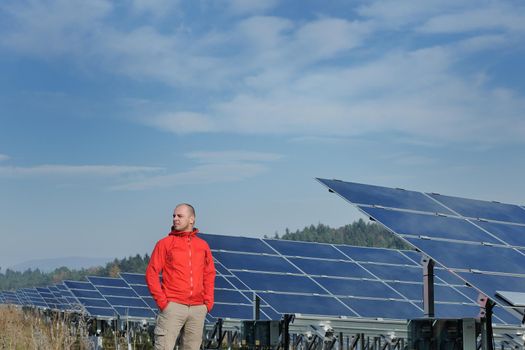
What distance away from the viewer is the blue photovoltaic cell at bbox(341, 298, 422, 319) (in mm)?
16828

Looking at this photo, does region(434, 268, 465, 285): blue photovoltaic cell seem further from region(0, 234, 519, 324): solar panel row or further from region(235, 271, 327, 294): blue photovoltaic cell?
region(235, 271, 327, 294): blue photovoltaic cell

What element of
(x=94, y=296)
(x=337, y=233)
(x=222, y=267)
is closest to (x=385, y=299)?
(x=222, y=267)

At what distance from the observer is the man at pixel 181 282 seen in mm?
9547

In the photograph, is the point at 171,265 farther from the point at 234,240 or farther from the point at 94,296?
the point at 94,296

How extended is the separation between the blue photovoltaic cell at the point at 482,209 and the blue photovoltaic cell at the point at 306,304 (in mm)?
3082

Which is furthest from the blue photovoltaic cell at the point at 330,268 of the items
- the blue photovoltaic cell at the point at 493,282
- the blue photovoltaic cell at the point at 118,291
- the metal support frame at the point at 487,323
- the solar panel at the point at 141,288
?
the blue photovoltaic cell at the point at 118,291

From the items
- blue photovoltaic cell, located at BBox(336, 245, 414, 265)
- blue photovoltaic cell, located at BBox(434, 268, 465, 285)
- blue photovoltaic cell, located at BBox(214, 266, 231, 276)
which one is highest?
blue photovoltaic cell, located at BBox(336, 245, 414, 265)

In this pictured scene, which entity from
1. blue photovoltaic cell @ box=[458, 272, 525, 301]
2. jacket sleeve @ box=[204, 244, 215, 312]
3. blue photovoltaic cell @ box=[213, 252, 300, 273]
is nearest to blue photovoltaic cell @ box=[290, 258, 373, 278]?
blue photovoltaic cell @ box=[213, 252, 300, 273]

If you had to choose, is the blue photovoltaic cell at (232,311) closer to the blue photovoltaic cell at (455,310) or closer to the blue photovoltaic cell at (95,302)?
the blue photovoltaic cell at (455,310)

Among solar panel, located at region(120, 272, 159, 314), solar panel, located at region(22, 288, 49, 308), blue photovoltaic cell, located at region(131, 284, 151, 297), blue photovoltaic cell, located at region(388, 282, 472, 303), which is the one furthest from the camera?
solar panel, located at region(22, 288, 49, 308)

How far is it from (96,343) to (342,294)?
5.16m

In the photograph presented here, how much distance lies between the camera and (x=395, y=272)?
66.0 ft

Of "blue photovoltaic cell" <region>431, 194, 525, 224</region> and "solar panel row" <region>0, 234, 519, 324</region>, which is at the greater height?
"blue photovoltaic cell" <region>431, 194, 525, 224</region>

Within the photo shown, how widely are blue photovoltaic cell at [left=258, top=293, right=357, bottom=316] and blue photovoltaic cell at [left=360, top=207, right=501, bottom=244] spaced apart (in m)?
3.75
